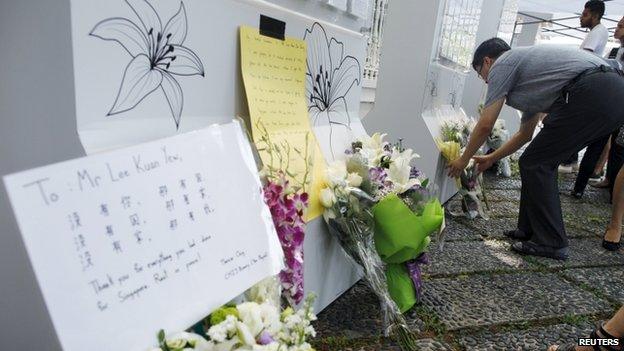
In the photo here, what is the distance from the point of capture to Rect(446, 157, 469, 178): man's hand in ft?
8.62

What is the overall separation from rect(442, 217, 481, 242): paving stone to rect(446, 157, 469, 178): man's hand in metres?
0.33

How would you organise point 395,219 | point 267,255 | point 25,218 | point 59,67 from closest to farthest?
point 25,218, point 59,67, point 267,255, point 395,219

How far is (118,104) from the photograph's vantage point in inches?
28.8

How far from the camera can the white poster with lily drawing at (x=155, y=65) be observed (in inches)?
26.4

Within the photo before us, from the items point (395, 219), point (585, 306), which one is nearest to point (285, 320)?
point (395, 219)

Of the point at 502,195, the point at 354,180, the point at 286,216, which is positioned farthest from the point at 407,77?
the point at 286,216

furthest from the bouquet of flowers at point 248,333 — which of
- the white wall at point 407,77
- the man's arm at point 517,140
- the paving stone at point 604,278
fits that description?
the man's arm at point 517,140

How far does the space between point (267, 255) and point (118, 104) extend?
0.39 metres

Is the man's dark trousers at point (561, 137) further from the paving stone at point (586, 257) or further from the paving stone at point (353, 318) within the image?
the paving stone at point (353, 318)

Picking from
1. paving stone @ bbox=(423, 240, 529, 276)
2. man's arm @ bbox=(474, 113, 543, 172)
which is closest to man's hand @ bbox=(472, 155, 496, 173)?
man's arm @ bbox=(474, 113, 543, 172)

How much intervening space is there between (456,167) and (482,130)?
0.37 metres

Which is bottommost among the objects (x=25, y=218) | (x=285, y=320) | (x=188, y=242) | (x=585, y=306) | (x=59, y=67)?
(x=585, y=306)

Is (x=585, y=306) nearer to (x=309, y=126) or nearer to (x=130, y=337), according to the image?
(x=309, y=126)

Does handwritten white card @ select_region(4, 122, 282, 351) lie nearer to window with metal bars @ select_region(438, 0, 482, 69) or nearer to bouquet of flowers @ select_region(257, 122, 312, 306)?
bouquet of flowers @ select_region(257, 122, 312, 306)
